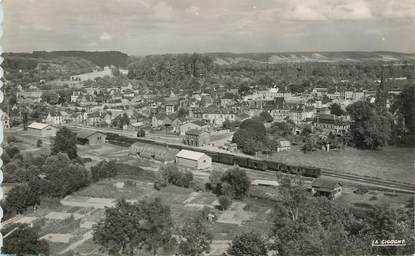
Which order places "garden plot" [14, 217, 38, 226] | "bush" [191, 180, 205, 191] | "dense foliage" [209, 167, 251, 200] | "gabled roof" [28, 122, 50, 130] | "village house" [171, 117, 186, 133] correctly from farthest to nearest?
"village house" [171, 117, 186, 133]
"gabled roof" [28, 122, 50, 130]
"bush" [191, 180, 205, 191]
"dense foliage" [209, 167, 251, 200]
"garden plot" [14, 217, 38, 226]

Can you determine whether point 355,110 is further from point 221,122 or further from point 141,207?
point 141,207

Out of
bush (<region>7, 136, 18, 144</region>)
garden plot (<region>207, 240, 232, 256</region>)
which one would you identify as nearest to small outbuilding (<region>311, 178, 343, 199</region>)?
garden plot (<region>207, 240, 232, 256</region>)

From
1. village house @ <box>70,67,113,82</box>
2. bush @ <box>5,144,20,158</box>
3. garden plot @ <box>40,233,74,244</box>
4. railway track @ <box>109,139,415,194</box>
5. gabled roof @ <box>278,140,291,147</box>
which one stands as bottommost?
garden plot @ <box>40,233,74,244</box>

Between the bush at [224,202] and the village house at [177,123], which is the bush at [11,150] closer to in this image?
the bush at [224,202]

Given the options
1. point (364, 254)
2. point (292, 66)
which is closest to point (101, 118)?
point (364, 254)

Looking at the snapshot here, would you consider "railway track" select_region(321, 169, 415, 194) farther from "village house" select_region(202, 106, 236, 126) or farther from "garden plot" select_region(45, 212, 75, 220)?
"village house" select_region(202, 106, 236, 126)
